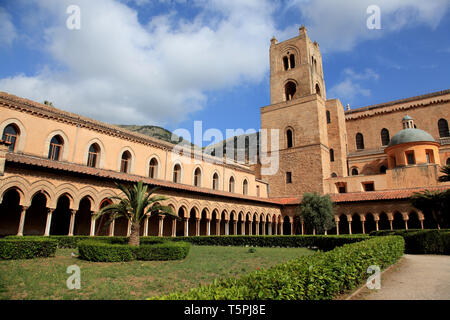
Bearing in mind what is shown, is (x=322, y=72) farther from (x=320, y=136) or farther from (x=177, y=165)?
(x=177, y=165)

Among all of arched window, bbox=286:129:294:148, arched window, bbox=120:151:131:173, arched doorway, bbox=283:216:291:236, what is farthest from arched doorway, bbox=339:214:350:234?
arched window, bbox=120:151:131:173

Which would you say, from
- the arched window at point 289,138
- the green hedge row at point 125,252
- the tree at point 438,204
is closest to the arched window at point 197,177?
the arched window at point 289,138

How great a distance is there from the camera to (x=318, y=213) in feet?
83.9

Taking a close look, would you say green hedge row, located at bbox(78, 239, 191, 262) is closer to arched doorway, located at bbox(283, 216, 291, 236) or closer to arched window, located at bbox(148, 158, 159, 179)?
arched window, located at bbox(148, 158, 159, 179)

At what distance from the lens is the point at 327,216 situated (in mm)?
25406

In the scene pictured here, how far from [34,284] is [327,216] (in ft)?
75.0

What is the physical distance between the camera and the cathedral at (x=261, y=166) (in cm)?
1602

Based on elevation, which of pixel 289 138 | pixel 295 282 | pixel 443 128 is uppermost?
pixel 443 128

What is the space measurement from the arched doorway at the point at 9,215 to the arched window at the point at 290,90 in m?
29.5

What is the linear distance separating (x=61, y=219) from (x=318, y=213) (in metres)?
19.3

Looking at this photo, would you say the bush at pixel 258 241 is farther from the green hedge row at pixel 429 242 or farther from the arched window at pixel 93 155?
the arched window at pixel 93 155

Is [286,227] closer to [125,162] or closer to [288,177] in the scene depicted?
[288,177]

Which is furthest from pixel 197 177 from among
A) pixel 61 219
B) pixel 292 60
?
pixel 292 60
